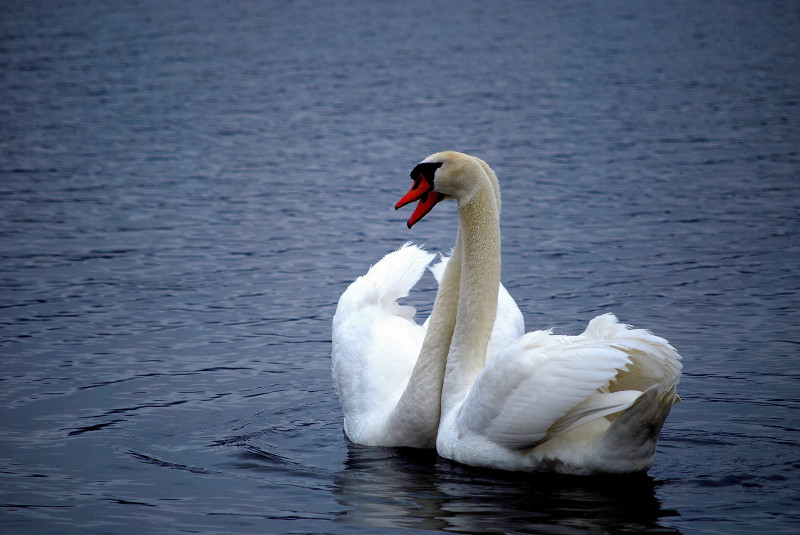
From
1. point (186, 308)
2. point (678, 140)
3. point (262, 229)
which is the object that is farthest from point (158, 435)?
point (678, 140)

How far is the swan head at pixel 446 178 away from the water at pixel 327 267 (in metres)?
1.82

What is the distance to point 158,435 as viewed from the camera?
8367mm

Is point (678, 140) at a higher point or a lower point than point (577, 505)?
higher

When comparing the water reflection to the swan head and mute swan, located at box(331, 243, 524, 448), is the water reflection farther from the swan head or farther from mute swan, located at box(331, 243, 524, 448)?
the swan head

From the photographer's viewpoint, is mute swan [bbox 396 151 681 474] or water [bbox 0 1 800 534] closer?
mute swan [bbox 396 151 681 474]

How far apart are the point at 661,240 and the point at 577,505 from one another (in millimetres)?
8404

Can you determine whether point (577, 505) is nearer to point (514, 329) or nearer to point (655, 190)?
point (514, 329)

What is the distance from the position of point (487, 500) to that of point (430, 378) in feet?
3.83

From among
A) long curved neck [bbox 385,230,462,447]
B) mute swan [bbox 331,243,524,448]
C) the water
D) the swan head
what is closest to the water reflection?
the water

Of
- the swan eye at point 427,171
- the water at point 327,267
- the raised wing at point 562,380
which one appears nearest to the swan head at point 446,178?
the swan eye at point 427,171

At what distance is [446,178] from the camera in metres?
7.72

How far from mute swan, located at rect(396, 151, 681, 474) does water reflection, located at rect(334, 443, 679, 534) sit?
15 centimetres

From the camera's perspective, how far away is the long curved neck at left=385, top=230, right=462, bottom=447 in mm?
7816

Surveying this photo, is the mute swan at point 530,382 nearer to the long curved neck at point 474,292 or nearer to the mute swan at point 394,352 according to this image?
the long curved neck at point 474,292
